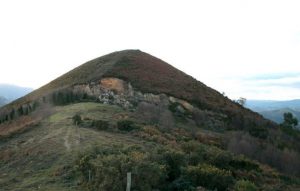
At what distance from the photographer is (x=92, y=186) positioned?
18312mm

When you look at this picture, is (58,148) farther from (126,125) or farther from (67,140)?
(126,125)

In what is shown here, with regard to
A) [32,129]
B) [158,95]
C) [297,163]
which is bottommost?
[297,163]

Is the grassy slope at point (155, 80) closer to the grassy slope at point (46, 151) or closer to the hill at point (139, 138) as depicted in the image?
the hill at point (139, 138)

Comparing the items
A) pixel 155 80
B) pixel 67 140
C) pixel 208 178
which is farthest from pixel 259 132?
pixel 208 178

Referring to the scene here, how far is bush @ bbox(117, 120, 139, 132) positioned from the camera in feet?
119

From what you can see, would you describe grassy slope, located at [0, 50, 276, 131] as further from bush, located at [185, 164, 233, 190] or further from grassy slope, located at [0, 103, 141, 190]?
bush, located at [185, 164, 233, 190]

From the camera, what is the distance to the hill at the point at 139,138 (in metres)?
19.3

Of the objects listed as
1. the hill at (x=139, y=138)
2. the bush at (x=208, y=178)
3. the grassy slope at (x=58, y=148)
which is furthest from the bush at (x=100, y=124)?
the bush at (x=208, y=178)

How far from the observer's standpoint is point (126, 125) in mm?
36875

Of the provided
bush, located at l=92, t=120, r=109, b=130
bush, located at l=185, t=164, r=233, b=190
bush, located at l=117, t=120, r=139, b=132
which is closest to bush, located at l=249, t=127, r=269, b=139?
bush, located at l=117, t=120, r=139, b=132

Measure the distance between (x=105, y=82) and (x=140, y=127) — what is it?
24.4 metres

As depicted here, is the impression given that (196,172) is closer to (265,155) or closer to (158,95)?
(265,155)

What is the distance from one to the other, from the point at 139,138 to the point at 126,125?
3.63m

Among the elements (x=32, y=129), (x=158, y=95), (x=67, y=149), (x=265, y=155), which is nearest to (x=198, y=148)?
(x=67, y=149)
